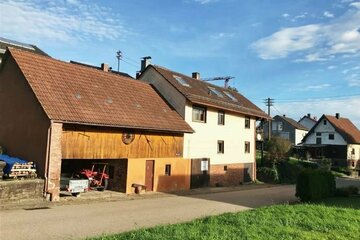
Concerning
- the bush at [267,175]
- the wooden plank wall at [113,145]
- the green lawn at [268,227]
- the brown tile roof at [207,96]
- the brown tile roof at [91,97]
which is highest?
the brown tile roof at [207,96]

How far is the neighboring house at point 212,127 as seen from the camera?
2895 cm

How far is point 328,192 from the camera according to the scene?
2452cm

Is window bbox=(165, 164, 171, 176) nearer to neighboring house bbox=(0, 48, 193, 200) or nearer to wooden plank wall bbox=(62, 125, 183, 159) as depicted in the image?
neighboring house bbox=(0, 48, 193, 200)

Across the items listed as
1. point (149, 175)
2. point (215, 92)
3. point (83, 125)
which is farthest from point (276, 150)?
point (83, 125)

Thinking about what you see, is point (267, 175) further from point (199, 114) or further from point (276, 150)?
point (199, 114)

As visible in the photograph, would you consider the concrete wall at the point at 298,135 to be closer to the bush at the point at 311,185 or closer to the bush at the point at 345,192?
the bush at the point at 345,192

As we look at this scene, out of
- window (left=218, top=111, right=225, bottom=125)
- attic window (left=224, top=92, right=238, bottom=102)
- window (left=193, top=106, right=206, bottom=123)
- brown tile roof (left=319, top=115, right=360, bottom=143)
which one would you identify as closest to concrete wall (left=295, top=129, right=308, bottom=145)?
brown tile roof (left=319, top=115, right=360, bottom=143)

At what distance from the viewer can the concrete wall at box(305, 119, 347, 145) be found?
6376 centimetres

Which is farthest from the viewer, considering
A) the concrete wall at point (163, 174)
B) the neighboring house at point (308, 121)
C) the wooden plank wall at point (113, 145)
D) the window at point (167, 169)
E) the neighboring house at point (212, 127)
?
the neighboring house at point (308, 121)

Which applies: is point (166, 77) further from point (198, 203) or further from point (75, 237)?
point (75, 237)

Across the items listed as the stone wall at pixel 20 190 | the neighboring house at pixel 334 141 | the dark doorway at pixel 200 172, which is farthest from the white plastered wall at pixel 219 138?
the neighboring house at pixel 334 141

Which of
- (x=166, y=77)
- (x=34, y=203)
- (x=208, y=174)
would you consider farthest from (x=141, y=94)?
(x=34, y=203)

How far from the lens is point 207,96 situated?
31.1 meters

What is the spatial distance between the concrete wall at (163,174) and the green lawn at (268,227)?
982cm
